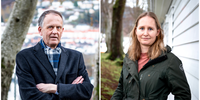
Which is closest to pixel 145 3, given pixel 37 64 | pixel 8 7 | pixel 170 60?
pixel 170 60

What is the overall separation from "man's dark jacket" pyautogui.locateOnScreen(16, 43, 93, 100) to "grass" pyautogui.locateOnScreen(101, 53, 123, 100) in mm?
869

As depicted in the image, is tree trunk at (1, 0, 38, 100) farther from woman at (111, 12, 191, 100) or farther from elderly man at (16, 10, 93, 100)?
woman at (111, 12, 191, 100)

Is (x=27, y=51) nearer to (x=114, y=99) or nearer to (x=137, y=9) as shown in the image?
(x=114, y=99)

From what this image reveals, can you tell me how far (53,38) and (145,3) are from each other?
50.5 inches

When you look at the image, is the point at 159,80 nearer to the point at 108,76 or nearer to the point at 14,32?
the point at 108,76

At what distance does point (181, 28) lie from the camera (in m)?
1.92

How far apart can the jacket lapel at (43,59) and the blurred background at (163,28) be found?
881 mm

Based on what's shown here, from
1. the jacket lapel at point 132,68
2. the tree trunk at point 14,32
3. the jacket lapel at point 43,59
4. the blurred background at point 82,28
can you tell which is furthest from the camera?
the tree trunk at point 14,32

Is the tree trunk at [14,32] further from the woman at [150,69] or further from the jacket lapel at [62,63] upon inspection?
the woman at [150,69]

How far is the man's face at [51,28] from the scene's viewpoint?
179 centimetres

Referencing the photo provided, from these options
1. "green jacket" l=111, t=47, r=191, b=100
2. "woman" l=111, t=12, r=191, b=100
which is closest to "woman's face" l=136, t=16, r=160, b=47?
"woman" l=111, t=12, r=191, b=100

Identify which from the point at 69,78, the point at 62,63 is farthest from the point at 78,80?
the point at 62,63

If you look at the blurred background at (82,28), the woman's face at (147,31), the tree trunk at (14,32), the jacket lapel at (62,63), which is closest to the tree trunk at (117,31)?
the blurred background at (82,28)

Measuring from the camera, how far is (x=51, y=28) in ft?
5.91
